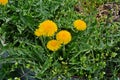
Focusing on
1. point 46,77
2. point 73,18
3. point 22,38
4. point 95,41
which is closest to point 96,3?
point 73,18

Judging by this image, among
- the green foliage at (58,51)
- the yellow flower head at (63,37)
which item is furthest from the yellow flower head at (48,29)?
the green foliage at (58,51)

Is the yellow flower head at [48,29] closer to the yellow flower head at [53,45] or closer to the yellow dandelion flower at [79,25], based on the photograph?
the yellow flower head at [53,45]

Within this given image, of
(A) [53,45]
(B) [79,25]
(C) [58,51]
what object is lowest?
(C) [58,51]

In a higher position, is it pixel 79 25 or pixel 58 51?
pixel 79 25

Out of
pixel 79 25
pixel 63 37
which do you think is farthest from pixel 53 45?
pixel 79 25

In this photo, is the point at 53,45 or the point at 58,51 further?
the point at 58,51

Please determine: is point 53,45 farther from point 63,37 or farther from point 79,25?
point 79,25
